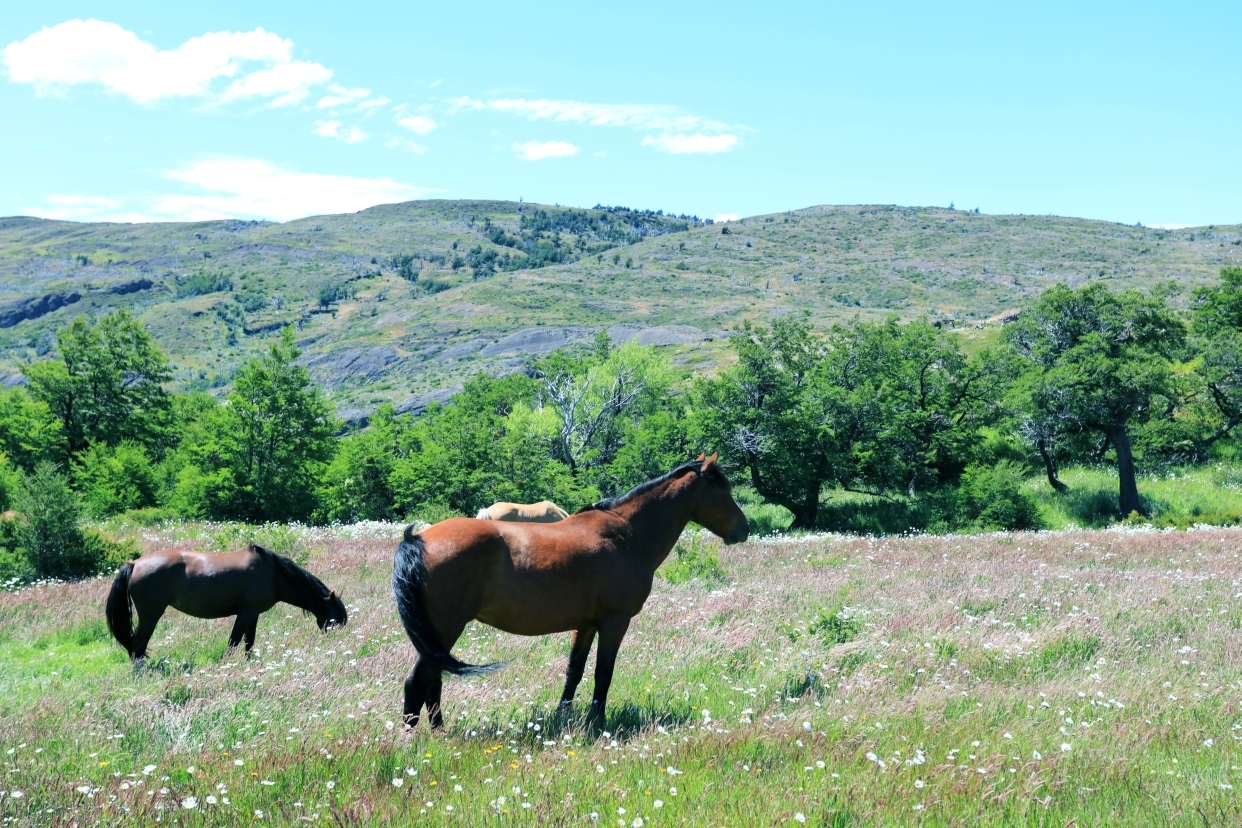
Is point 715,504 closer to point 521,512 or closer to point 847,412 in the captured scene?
point 521,512

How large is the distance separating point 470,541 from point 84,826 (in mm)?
2845

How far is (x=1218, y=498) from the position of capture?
32375 mm

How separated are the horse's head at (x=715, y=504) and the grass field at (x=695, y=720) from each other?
1.53 m

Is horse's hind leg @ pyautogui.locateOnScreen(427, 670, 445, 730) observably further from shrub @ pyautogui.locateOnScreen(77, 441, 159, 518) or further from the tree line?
shrub @ pyautogui.locateOnScreen(77, 441, 159, 518)

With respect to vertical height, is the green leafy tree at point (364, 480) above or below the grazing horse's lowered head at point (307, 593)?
below

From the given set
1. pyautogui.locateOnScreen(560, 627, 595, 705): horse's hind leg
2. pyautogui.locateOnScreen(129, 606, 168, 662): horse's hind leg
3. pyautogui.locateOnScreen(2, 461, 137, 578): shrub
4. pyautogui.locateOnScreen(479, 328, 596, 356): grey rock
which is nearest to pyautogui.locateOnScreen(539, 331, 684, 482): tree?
pyautogui.locateOnScreen(2, 461, 137, 578): shrub

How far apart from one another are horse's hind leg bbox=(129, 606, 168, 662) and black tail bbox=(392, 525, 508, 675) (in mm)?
5281

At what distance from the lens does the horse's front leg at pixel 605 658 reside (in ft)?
20.1

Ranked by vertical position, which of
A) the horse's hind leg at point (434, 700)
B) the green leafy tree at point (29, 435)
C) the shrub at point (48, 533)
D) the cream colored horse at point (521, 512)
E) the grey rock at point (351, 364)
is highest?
the horse's hind leg at point (434, 700)

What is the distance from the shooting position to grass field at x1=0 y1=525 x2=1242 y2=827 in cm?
421

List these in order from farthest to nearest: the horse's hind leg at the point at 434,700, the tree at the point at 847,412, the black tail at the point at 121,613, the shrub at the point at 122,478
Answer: the shrub at the point at 122,478 < the tree at the point at 847,412 < the black tail at the point at 121,613 < the horse's hind leg at the point at 434,700

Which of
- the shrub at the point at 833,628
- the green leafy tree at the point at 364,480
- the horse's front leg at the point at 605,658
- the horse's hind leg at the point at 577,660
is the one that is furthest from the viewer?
the green leafy tree at the point at 364,480

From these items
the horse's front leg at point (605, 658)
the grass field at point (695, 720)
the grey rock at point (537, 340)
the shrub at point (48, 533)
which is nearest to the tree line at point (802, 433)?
the shrub at point (48, 533)

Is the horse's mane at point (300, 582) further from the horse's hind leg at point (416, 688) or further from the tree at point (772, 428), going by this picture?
the tree at point (772, 428)
